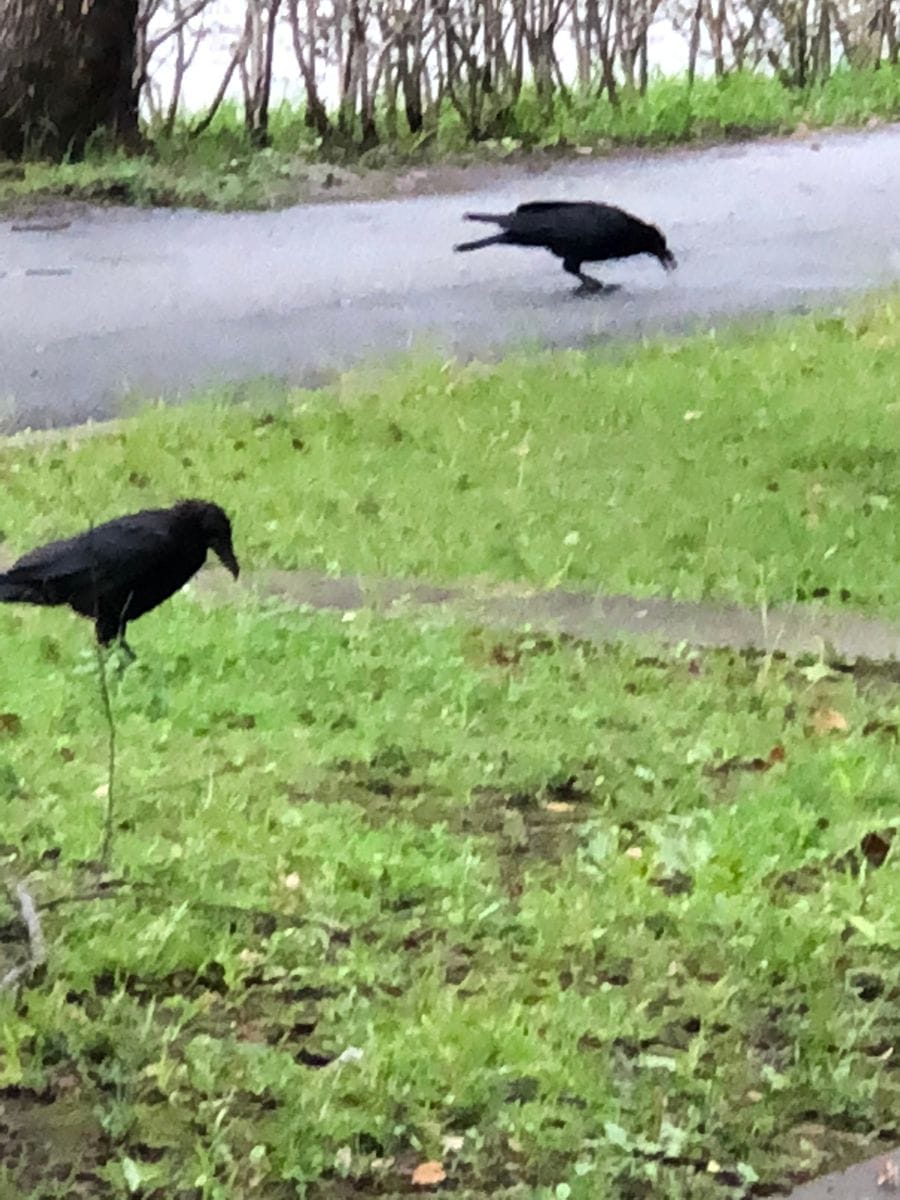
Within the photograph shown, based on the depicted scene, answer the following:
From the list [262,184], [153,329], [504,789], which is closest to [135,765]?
[504,789]

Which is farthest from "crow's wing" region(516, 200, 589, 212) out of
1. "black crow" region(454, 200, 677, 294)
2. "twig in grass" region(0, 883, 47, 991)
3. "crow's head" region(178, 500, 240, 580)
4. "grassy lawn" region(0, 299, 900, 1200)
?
"twig in grass" region(0, 883, 47, 991)

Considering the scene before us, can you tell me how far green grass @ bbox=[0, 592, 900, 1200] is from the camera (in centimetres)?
255

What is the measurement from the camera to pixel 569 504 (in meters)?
5.49

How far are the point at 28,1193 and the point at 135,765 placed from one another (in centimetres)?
132

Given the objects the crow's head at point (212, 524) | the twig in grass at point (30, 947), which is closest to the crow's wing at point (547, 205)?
the crow's head at point (212, 524)

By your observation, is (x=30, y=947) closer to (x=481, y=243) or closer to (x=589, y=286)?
(x=481, y=243)

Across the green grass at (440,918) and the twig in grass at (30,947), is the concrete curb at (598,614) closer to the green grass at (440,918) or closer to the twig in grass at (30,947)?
the green grass at (440,918)

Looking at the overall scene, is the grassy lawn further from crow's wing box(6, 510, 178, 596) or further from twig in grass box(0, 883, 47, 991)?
crow's wing box(6, 510, 178, 596)

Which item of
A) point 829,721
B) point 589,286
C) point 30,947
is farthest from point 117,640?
point 589,286

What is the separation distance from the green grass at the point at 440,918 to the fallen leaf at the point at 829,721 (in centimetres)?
3

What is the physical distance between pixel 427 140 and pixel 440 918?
4013mm

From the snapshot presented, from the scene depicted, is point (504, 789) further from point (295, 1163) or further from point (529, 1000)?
point (295, 1163)

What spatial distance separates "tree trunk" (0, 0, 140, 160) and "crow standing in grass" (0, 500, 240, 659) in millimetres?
2489

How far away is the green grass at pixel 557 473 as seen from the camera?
502 cm
